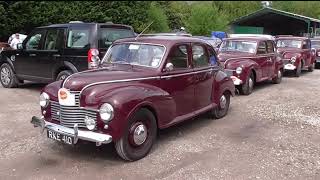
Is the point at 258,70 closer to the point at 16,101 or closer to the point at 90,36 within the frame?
the point at 90,36

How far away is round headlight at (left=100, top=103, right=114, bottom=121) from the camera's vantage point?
5.61 m

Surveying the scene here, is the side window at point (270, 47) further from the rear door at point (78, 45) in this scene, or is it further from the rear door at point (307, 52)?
the rear door at point (78, 45)

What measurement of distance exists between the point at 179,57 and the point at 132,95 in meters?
1.65

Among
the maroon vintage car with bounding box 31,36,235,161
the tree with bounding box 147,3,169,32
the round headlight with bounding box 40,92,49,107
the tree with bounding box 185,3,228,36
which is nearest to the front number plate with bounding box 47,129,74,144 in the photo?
the maroon vintage car with bounding box 31,36,235,161

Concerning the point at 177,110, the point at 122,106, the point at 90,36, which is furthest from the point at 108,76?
the point at 90,36

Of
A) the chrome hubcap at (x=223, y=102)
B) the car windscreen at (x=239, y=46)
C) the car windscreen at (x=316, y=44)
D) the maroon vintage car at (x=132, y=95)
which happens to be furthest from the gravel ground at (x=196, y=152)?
the car windscreen at (x=316, y=44)

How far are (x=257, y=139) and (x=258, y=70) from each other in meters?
5.56

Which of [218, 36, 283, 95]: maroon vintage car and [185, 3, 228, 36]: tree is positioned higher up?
[185, 3, 228, 36]: tree

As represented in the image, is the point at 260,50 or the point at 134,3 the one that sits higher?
the point at 134,3

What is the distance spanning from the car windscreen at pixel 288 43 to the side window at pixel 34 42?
413 inches

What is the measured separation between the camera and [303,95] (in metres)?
11.8

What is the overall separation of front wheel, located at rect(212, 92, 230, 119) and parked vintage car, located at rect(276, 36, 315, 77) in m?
8.31

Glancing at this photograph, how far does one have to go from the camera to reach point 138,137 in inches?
A: 239

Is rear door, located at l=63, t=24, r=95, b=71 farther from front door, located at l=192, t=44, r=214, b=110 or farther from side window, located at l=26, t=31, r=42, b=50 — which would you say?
front door, located at l=192, t=44, r=214, b=110
